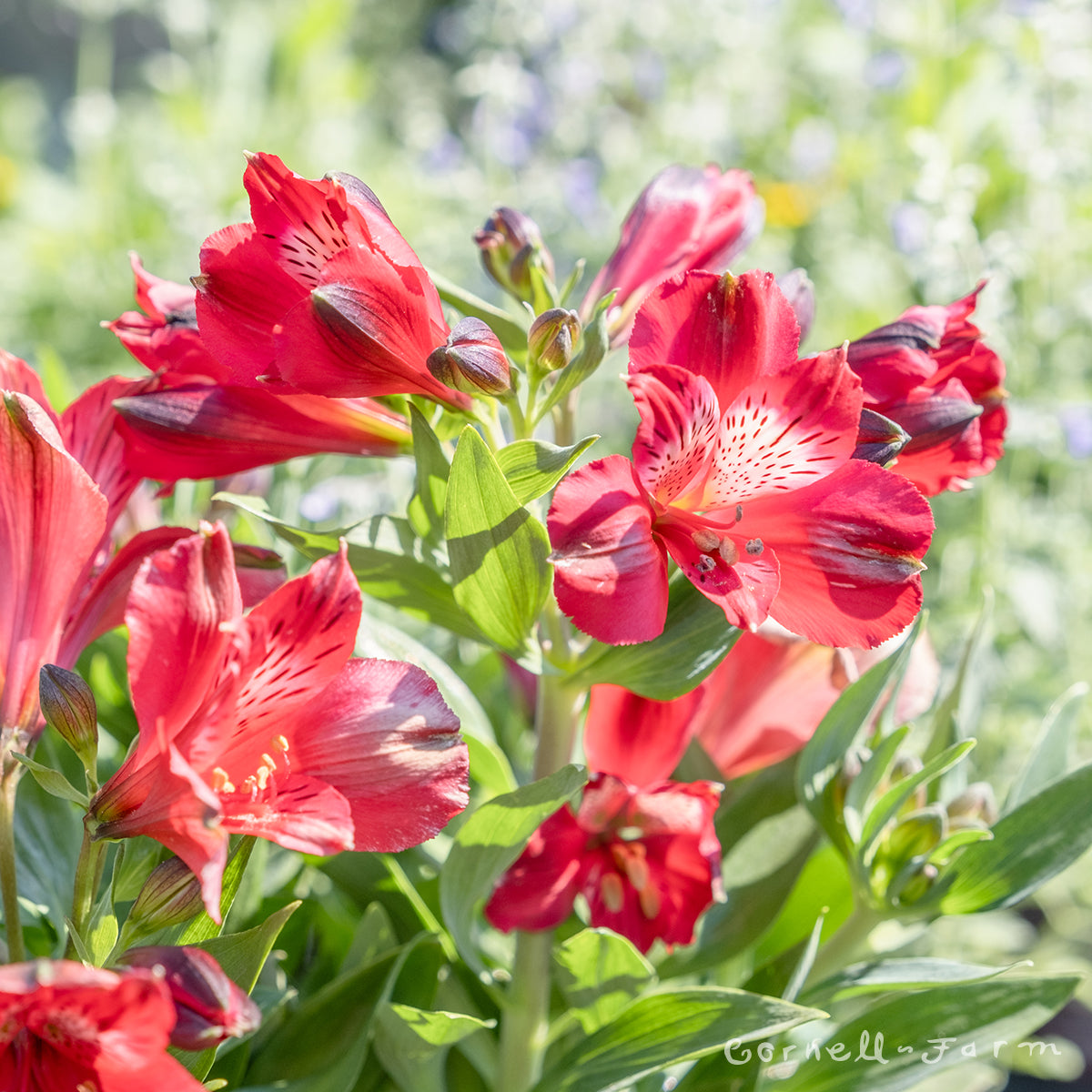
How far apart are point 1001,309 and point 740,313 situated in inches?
32.3

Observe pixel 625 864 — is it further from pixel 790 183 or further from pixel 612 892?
pixel 790 183

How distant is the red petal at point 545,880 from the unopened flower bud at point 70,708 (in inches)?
9.1

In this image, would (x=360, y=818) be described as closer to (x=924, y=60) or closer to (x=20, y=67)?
(x=924, y=60)

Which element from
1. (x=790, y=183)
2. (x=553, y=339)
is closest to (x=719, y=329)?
(x=553, y=339)

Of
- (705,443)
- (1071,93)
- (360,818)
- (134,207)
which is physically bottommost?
(134,207)

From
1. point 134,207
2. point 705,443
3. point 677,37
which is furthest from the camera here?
point 134,207

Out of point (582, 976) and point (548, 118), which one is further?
point (548, 118)

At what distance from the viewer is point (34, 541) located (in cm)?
48

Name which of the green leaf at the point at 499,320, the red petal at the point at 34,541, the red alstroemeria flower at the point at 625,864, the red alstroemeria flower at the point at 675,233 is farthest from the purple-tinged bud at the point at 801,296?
the red petal at the point at 34,541

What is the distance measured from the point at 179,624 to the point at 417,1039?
10.4 inches

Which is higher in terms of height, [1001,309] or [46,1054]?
[1001,309]

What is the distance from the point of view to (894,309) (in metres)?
1.66

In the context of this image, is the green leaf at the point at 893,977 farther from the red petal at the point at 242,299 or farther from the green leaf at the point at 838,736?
the red petal at the point at 242,299

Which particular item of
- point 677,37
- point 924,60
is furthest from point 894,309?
point 677,37
